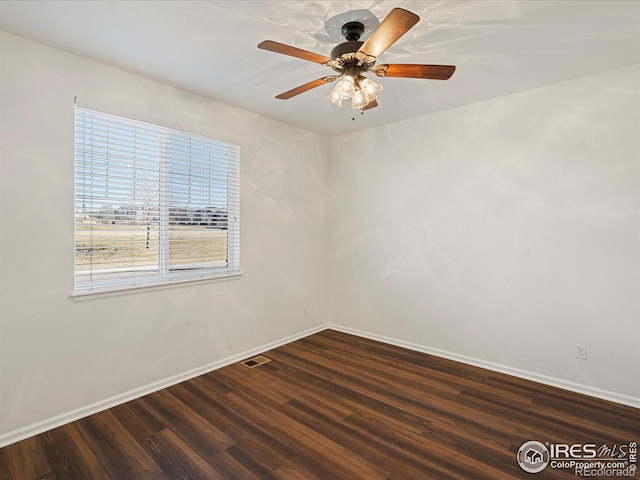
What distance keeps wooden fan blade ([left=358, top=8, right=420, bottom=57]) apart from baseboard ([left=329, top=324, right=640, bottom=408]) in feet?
9.44

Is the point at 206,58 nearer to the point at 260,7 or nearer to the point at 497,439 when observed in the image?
the point at 260,7

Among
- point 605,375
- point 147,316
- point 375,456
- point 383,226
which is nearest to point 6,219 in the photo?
point 147,316

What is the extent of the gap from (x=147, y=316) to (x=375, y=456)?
196 centimetres

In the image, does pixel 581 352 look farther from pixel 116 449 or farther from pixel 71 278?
pixel 71 278

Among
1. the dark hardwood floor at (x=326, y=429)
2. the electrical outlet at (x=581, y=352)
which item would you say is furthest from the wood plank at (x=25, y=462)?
the electrical outlet at (x=581, y=352)

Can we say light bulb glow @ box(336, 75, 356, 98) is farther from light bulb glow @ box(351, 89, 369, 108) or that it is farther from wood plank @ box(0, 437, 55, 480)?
wood plank @ box(0, 437, 55, 480)

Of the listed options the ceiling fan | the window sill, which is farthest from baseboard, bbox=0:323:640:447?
the ceiling fan

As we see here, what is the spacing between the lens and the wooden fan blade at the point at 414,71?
178 centimetres

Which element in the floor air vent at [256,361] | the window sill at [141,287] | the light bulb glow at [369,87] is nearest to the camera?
the light bulb glow at [369,87]

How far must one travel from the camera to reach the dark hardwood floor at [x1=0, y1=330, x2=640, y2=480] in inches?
72.9

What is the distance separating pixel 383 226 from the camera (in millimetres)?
3898

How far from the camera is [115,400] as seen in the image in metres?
2.50

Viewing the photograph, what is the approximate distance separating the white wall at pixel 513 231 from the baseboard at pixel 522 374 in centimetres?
3

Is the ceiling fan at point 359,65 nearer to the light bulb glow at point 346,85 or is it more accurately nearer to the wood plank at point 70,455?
the light bulb glow at point 346,85
